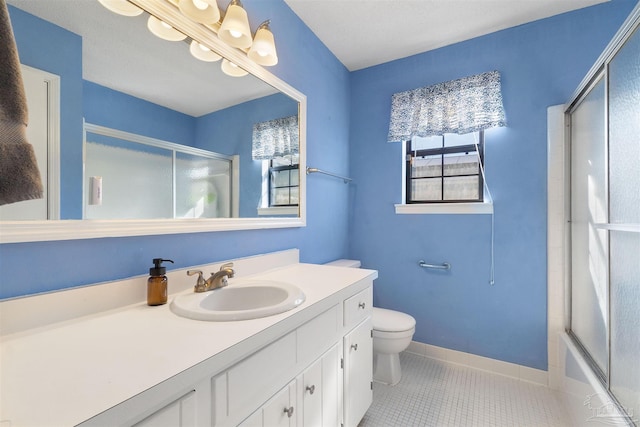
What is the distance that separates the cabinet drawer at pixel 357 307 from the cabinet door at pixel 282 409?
415mm

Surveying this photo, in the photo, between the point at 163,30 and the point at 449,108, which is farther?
the point at 449,108

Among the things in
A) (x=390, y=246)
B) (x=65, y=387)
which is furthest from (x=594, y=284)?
(x=65, y=387)

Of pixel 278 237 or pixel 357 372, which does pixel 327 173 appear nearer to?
pixel 278 237

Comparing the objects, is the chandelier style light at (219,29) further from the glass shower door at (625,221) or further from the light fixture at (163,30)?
the glass shower door at (625,221)

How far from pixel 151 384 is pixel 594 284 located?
1950 mm

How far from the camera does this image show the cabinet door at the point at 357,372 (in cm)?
126

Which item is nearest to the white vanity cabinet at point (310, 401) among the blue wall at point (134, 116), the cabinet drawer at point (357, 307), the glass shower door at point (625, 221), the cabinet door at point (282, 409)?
the cabinet door at point (282, 409)

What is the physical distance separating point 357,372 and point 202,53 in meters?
1.63

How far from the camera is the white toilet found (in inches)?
69.6

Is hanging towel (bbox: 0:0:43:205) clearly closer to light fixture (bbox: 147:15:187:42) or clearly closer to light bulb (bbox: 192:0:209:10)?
light fixture (bbox: 147:15:187:42)

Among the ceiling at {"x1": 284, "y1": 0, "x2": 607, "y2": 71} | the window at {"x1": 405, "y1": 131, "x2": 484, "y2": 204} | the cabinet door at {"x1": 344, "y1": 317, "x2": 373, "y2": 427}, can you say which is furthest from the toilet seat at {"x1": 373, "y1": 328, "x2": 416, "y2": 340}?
the ceiling at {"x1": 284, "y1": 0, "x2": 607, "y2": 71}

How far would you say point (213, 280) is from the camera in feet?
3.66

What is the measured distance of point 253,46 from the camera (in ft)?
4.54

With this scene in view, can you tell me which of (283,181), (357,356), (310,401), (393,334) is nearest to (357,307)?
(357,356)
